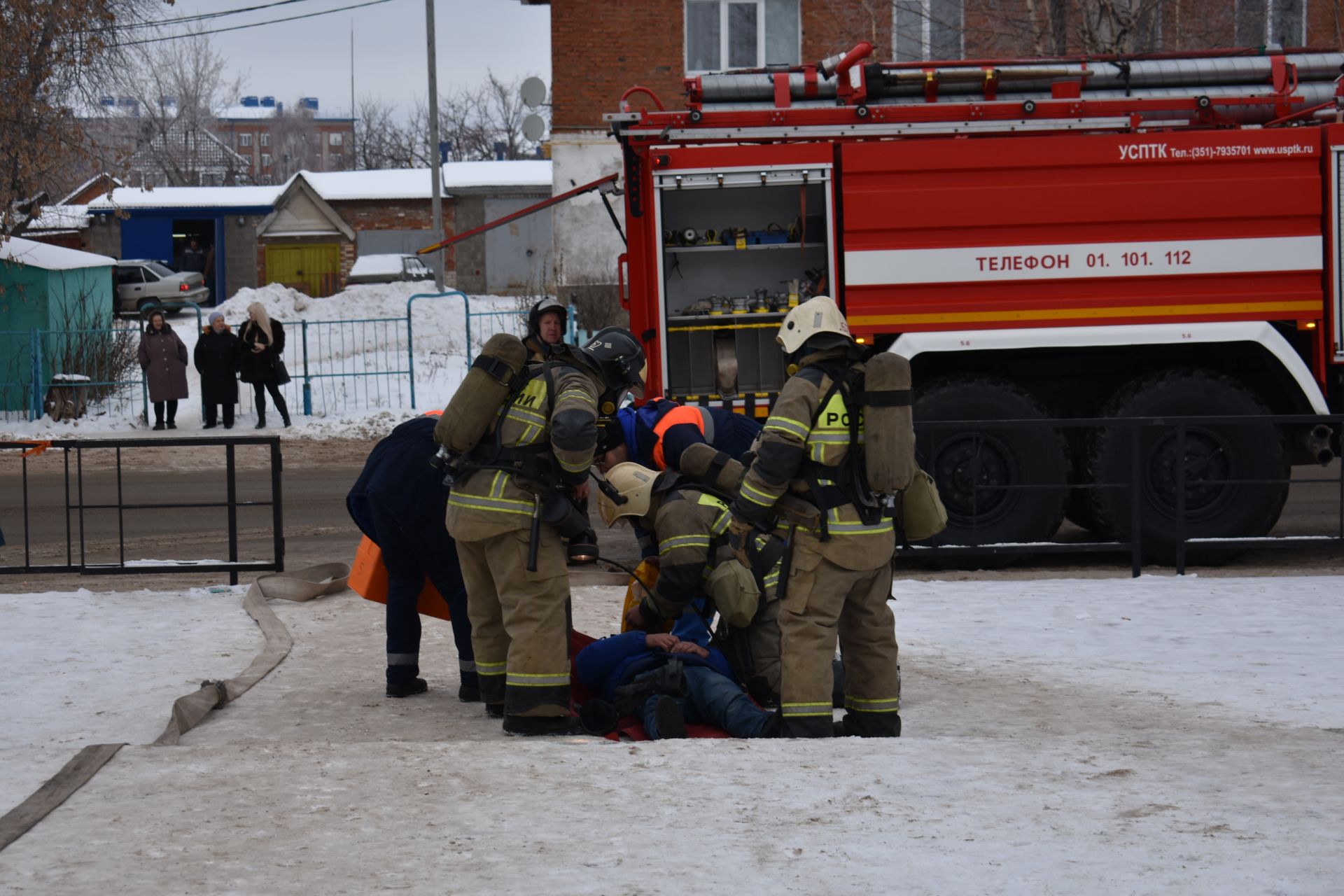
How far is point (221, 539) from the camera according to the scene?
39.8 ft

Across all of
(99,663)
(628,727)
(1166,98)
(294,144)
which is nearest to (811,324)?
(628,727)

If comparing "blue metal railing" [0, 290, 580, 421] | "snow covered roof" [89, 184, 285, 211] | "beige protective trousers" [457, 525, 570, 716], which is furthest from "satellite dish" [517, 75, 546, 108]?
"snow covered roof" [89, 184, 285, 211]

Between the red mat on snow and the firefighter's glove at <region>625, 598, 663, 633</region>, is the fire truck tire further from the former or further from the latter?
the red mat on snow

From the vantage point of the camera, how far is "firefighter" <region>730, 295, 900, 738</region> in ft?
19.0

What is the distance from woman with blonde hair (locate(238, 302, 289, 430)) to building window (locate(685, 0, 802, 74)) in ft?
28.3

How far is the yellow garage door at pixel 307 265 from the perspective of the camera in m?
44.4

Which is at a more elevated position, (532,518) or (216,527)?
(532,518)

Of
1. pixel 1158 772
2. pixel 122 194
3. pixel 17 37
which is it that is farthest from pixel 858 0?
pixel 122 194

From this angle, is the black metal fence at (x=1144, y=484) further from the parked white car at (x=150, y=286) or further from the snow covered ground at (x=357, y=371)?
the parked white car at (x=150, y=286)

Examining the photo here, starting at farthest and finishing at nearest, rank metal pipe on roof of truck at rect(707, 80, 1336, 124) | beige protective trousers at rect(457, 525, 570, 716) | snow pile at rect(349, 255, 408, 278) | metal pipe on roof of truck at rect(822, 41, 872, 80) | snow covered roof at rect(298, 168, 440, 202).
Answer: snow covered roof at rect(298, 168, 440, 202) → snow pile at rect(349, 255, 408, 278) → metal pipe on roof of truck at rect(707, 80, 1336, 124) → metal pipe on roof of truck at rect(822, 41, 872, 80) → beige protective trousers at rect(457, 525, 570, 716)

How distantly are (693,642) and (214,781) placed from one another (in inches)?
88.7

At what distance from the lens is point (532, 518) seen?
6090 mm

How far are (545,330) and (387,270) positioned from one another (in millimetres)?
35033

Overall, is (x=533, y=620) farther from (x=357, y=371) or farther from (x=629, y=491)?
(x=357, y=371)
